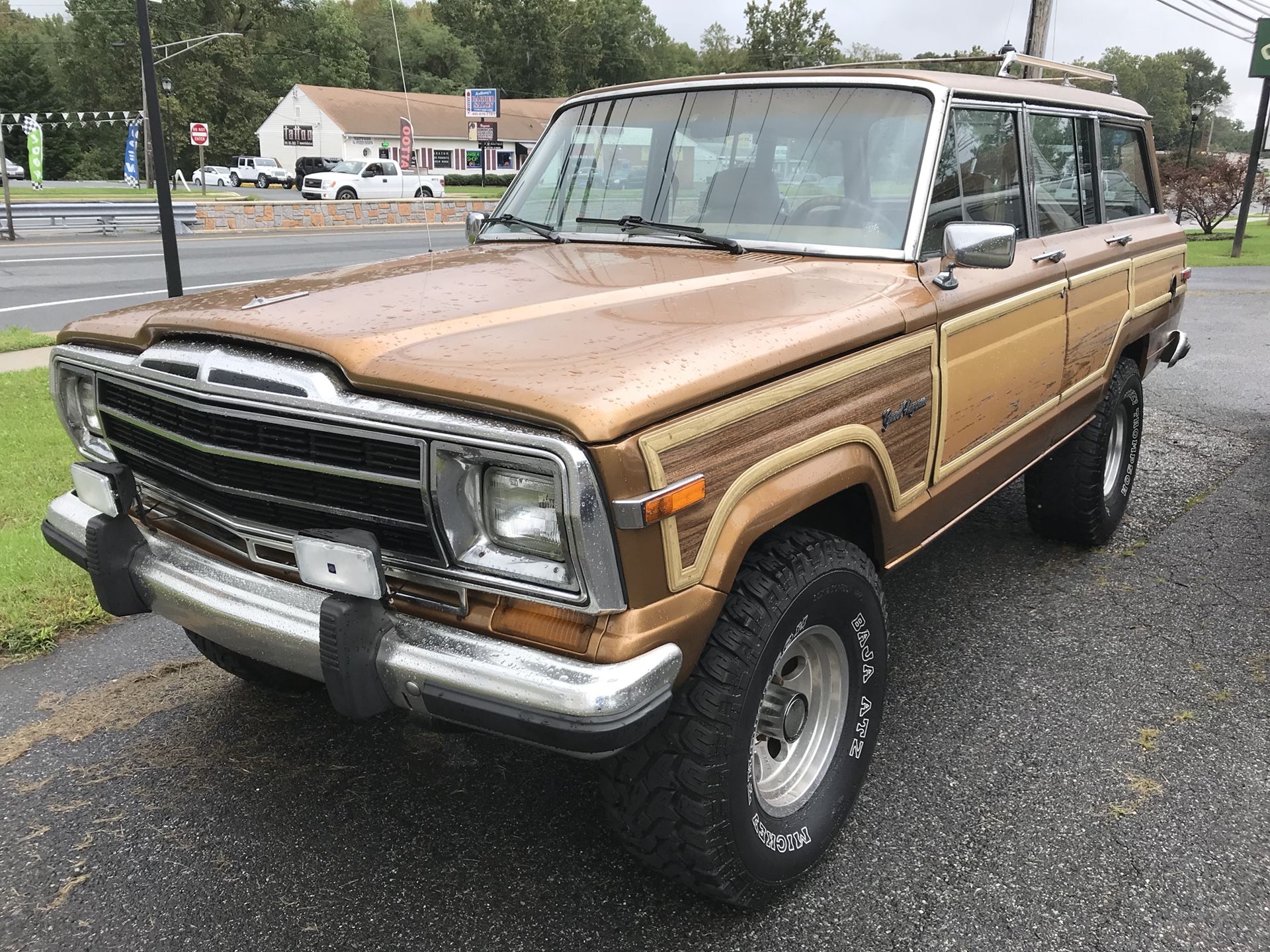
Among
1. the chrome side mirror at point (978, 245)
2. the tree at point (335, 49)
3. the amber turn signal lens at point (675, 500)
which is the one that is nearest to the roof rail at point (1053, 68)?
the chrome side mirror at point (978, 245)

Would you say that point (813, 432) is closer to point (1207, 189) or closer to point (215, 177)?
point (1207, 189)

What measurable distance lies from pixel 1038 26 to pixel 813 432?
12.4 meters

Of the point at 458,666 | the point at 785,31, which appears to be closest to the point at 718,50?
the point at 785,31

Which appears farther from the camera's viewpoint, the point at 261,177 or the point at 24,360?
the point at 261,177

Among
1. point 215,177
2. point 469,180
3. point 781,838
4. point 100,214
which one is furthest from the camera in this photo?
point 469,180

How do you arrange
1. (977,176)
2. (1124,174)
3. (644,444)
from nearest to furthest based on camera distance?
1. (644,444)
2. (977,176)
3. (1124,174)

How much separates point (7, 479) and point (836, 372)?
4899mm

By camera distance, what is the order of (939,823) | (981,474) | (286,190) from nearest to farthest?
(939,823), (981,474), (286,190)

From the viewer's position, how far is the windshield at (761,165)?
3051 mm

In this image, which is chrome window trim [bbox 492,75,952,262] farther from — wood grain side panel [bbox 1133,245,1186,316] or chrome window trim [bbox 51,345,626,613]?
wood grain side panel [bbox 1133,245,1186,316]

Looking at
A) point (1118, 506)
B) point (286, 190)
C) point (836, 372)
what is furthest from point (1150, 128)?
point (286, 190)

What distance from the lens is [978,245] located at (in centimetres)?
278

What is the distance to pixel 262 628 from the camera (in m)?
2.17

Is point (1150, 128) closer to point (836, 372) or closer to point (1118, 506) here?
point (1118, 506)
